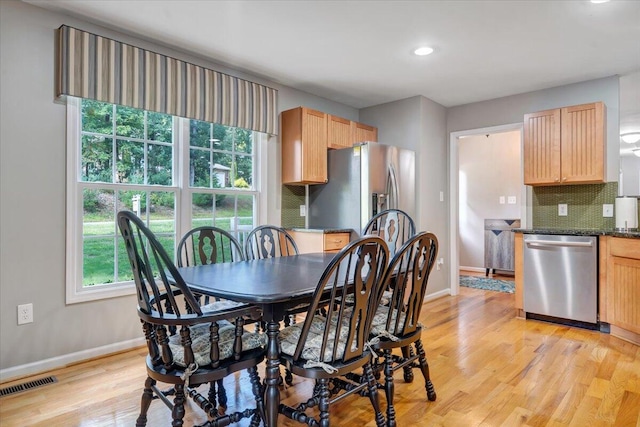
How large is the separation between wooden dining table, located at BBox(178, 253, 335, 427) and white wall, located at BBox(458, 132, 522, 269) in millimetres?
4750

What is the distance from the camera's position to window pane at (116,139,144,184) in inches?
117

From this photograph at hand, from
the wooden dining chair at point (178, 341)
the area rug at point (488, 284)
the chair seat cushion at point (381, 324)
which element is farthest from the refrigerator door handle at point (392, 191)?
the wooden dining chair at point (178, 341)

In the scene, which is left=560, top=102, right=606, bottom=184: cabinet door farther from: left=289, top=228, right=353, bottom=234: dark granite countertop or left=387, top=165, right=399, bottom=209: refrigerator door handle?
left=289, top=228, right=353, bottom=234: dark granite countertop

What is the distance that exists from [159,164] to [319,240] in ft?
5.30

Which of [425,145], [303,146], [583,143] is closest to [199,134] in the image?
[303,146]

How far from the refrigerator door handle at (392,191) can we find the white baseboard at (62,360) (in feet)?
8.71

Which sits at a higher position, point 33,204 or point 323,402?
point 33,204

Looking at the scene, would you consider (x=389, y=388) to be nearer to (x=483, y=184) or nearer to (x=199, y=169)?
(x=199, y=169)

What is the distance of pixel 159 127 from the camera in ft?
10.5

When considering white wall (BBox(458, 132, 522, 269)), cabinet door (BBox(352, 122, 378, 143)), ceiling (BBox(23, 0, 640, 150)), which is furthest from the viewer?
white wall (BBox(458, 132, 522, 269))

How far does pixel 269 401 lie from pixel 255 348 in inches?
9.2

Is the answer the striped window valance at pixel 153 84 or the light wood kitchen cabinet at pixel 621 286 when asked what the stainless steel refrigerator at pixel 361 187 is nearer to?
the striped window valance at pixel 153 84

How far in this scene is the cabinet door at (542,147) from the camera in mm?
3809

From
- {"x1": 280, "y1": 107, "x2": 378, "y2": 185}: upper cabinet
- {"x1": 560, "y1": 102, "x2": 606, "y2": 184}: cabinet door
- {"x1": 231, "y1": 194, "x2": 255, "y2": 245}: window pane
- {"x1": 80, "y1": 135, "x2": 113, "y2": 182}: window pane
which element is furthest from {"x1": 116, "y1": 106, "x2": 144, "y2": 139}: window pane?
{"x1": 560, "y1": 102, "x2": 606, "y2": 184}: cabinet door
